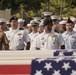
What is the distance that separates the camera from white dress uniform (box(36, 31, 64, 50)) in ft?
26.8

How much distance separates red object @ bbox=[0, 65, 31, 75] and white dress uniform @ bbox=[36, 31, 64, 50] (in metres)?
3.13

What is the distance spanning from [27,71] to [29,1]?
82.7ft

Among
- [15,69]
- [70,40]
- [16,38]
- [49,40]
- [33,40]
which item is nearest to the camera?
[15,69]

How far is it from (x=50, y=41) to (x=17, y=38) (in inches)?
51.8

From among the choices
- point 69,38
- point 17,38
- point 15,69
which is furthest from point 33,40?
point 15,69

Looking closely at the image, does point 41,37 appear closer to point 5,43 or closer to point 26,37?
point 5,43

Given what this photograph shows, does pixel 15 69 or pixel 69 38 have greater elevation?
pixel 69 38

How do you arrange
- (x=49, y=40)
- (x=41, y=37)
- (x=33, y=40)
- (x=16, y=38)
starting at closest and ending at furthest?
(x=49, y=40)
(x=41, y=37)
(x=33, y=40)
(x=16, y=38)

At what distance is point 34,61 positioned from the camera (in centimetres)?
497

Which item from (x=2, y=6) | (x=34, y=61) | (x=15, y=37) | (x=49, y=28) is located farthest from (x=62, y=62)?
(x=2, y=6)

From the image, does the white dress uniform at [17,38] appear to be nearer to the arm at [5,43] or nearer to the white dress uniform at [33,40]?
the white dress uniform at [33,40]

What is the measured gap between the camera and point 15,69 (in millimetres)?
5062

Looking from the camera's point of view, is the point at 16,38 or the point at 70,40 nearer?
the point at 70,40

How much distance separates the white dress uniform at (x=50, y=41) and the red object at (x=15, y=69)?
313 centimetres
